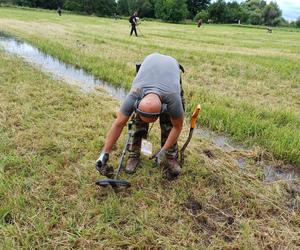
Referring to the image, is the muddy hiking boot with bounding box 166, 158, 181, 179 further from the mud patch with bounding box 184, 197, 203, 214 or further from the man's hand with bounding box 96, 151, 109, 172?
the man's hand with bounding box 96, 151, 109, 172

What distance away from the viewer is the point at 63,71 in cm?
863

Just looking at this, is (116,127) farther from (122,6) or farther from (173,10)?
(122,6)

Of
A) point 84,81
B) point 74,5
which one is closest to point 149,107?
point 84,81

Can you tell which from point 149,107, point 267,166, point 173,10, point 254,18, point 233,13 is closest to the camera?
point 149,107

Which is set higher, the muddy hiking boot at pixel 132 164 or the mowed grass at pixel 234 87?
the mowed grass at pixel 234 87

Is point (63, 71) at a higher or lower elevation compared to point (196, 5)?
lower

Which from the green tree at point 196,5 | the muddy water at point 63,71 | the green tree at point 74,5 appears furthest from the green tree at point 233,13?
the muddy water at point 63,71

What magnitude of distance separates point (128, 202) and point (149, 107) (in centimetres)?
107

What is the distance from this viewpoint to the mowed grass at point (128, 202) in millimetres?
2742

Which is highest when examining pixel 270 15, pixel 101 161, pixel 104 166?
pixel 270 15

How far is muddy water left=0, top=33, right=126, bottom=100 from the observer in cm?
729

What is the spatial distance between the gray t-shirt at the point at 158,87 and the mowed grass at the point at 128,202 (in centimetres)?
94

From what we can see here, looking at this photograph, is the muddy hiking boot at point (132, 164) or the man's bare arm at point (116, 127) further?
the muddy hiking boot at point (132, 164)

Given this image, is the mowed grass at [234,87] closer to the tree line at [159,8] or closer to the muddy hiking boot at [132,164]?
the muddy hiking boot at [132,164]
